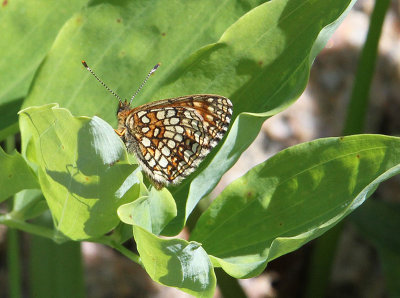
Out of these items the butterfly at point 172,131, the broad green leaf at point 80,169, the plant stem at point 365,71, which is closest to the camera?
the broad green leaf at point 80,169

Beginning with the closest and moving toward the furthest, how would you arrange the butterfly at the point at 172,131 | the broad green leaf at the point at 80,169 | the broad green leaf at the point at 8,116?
the broad green leaf at the point at 80,169 < the butterfly at the point at 172,131 < the broad green leaf at the point at 8,116

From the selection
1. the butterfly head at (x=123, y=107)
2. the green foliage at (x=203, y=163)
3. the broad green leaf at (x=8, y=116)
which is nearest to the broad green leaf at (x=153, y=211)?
the green foliage at (x=203, y=163)

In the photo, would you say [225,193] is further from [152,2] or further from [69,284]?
[69,284]

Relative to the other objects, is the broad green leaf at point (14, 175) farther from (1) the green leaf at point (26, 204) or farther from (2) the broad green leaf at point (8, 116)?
(2) the broad green leaf at point (8, 116)

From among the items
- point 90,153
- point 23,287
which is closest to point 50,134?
point 90,153

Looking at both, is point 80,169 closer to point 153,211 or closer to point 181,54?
point 153,211

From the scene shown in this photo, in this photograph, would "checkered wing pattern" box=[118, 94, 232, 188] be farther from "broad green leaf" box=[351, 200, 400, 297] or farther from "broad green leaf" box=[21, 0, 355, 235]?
"broad green leaf" box=[351, 200, 400, 297]
